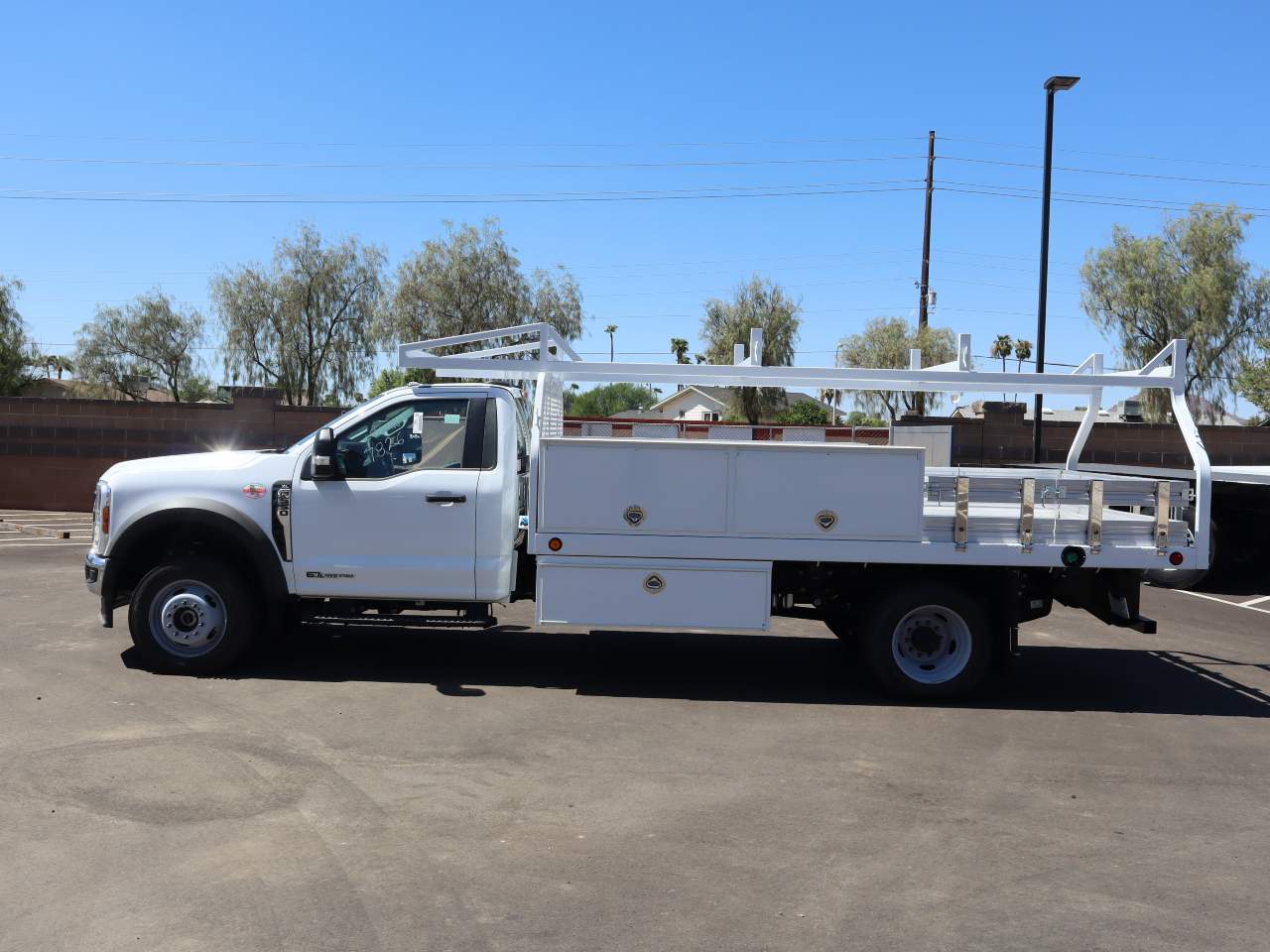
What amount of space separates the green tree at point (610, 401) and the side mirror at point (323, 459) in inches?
2309

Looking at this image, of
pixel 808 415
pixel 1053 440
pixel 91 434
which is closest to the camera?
pixel 1053 440

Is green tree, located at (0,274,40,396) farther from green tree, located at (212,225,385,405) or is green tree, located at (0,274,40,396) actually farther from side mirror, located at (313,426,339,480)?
side mirror, located at (313,426,339,480)

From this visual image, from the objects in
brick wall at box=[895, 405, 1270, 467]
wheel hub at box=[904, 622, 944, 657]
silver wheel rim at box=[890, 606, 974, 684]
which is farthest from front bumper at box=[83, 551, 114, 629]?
brick wall at box=[895, 405, 1270, 467]

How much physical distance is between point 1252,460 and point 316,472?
20.0 meters

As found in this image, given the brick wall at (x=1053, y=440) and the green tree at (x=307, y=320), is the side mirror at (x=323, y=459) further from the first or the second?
the green tree at (x=307, y=320)

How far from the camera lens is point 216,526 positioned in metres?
8.20

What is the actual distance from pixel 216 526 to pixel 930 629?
529cm

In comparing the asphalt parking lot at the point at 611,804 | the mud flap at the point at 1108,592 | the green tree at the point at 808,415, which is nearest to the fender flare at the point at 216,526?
the asphalt parking lot at the point at 611,804

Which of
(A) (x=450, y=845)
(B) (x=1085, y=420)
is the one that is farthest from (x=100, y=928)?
(B) (x=1085, y=420)

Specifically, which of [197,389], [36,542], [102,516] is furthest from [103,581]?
[197,389]

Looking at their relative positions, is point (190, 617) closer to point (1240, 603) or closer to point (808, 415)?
point (1240, 603)

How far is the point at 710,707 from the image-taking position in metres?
7.93

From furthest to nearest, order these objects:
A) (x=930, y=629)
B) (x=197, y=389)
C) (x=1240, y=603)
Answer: (x=197, y=389) → (x=1240, y=603) → (x=930, y=629)

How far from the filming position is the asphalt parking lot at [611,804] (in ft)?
14.5
